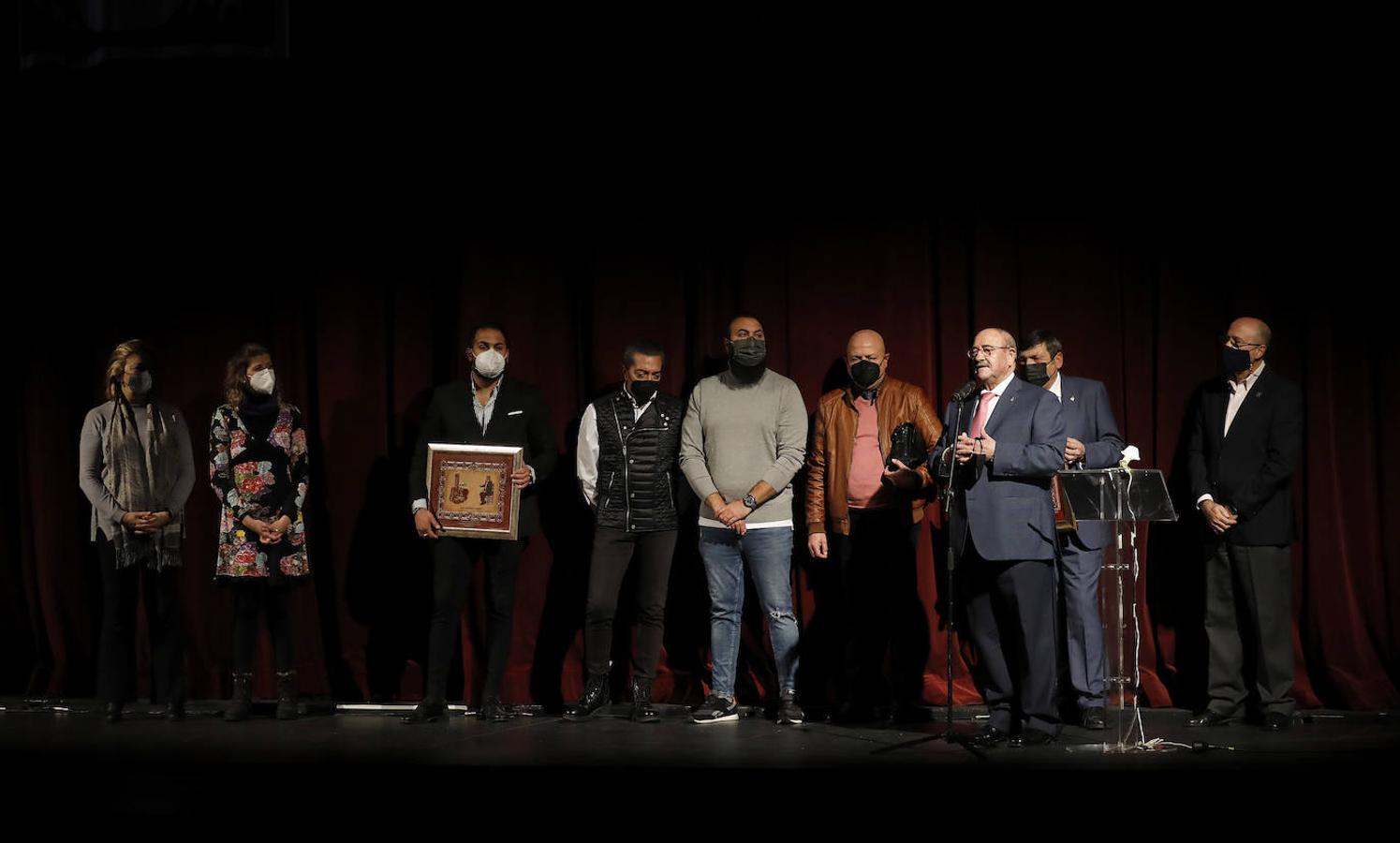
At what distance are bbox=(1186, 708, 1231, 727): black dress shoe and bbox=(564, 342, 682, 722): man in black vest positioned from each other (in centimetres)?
232

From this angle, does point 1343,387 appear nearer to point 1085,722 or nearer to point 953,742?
point 1085,722

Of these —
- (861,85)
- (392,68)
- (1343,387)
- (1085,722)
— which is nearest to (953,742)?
(1085,722)

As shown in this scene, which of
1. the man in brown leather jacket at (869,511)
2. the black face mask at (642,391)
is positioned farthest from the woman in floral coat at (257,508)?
the man in brown leather jacket at (869,511)

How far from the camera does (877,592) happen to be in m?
6.27

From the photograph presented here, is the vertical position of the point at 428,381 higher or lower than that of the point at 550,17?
lower

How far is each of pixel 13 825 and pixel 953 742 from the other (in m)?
3.41

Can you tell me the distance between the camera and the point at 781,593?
6.16 meters

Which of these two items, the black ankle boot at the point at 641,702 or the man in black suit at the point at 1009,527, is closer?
the man in black suit at the point at 1009,527

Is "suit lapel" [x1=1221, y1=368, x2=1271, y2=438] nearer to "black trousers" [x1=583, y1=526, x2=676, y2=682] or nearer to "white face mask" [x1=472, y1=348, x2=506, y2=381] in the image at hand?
"black trousers" [x1=583, y1=526, x2=676, y2=682]

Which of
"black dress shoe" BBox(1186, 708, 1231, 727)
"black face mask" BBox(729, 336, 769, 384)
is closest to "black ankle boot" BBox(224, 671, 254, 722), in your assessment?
"black face mask" BBox(729, 336, 769, 384)

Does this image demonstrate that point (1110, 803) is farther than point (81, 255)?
No

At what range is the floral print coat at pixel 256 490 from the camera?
6309mm

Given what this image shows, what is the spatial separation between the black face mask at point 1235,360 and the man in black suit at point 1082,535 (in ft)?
1.72

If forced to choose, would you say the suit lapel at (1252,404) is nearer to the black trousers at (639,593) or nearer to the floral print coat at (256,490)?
the black trousers at (639,593)
